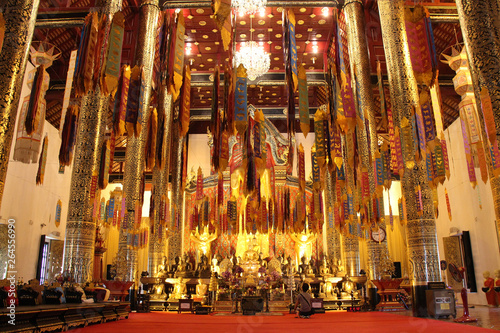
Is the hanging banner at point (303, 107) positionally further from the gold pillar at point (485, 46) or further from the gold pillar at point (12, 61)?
the gold pillar at point (12, 61)

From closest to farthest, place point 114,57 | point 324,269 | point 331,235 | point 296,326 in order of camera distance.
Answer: point 114,57
point 296,326
point 324,269
point 331,235

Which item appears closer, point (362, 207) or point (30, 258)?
point (362, 207)

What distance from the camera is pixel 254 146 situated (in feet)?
32.7

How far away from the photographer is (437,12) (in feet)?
34.8

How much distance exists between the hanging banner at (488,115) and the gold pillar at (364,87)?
5.01 meters

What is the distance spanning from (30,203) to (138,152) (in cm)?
548

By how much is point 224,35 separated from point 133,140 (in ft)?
20.6

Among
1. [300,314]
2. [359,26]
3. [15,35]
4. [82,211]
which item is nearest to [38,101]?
[82,211]

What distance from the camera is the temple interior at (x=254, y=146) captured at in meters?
6.66

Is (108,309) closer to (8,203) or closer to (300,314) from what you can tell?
(300,314)

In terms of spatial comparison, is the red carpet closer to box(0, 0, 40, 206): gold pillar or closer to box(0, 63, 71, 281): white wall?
box(0, 0, 40, 206): gold pillar

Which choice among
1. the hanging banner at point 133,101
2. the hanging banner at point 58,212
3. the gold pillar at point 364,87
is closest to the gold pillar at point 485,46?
the gold pillar at point 364,87

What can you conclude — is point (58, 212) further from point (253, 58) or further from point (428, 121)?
point (428, 121)

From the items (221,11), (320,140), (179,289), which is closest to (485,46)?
(320,140)
